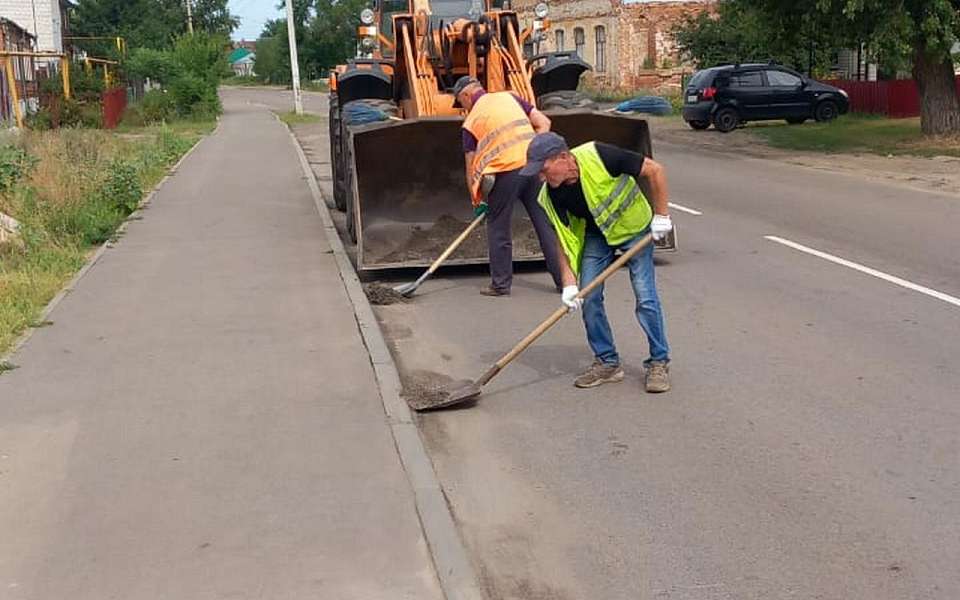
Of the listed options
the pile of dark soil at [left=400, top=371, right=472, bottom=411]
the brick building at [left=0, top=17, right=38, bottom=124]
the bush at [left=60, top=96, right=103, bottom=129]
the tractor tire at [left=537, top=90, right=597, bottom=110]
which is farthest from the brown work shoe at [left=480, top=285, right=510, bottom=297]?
the bush at [left=60, top=96, right=103, bottom=129]

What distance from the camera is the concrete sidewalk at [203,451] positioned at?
4.71 metres

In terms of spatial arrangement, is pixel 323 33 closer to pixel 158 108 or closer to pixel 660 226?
pixel 158 108

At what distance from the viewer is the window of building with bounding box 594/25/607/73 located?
5150cm

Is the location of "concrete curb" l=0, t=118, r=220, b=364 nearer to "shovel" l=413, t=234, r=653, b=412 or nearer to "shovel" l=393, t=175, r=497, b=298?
"shovel" l=393, t=175, r=497, b=298

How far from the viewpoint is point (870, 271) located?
10.5 meters

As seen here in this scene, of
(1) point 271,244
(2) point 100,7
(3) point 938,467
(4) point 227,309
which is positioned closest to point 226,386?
(4) point 227,309

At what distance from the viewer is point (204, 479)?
574 centimetres

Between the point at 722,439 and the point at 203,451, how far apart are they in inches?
104

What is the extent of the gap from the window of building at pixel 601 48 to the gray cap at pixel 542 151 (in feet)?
151

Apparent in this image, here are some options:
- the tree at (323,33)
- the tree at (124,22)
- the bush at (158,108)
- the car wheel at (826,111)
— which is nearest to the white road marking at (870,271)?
the car wheel at (826,111)

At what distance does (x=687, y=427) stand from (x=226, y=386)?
279 cm

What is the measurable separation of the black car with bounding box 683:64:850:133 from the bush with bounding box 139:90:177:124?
2120cm

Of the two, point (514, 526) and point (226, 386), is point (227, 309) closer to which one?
point (226, 386)

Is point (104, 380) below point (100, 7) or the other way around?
below
